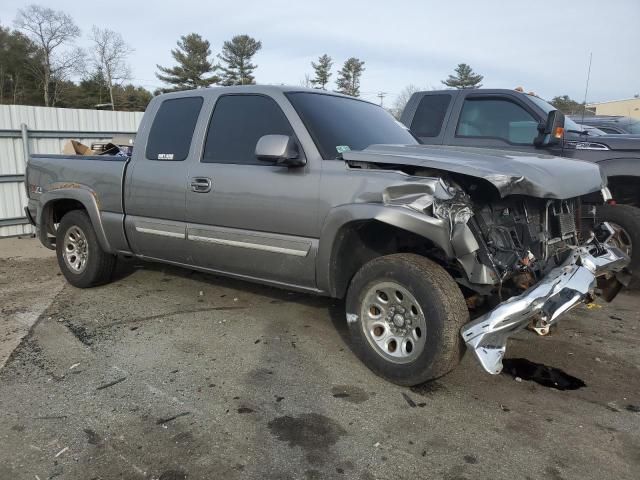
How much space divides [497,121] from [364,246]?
3273 mm

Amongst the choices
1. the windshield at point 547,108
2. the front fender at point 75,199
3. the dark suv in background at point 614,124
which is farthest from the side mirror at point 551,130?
the front fender at point 75,199

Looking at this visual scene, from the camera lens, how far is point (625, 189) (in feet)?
19.7

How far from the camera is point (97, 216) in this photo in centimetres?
519

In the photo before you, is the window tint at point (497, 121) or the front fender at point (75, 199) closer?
the front fender at point (75, 199)

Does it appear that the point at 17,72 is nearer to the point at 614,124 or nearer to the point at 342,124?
the point at 614,124

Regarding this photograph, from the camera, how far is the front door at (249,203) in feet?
12.5

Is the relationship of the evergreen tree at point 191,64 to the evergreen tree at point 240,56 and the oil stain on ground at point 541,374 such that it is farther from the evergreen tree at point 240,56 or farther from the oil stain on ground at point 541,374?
the oil stain on ground at point 541,374

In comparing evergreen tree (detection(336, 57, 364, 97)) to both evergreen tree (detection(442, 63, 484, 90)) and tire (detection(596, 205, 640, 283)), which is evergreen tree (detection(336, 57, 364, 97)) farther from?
tire (detection(596, 205, 640, 283))

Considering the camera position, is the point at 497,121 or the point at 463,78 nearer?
the point at 497,121

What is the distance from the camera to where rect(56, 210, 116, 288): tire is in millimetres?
5434

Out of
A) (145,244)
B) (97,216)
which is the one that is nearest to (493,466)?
(145,244)

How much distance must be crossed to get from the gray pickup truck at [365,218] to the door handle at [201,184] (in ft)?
0.04

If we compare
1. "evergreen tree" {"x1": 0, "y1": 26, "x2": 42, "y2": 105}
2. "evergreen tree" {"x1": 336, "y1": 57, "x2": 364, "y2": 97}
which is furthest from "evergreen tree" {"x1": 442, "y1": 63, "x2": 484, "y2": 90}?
"evergreen tree" {"x1": 0, "y1": 26, "x2": 42, "y2": 105}

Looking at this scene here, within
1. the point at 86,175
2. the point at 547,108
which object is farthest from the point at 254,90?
the point at 547,108
